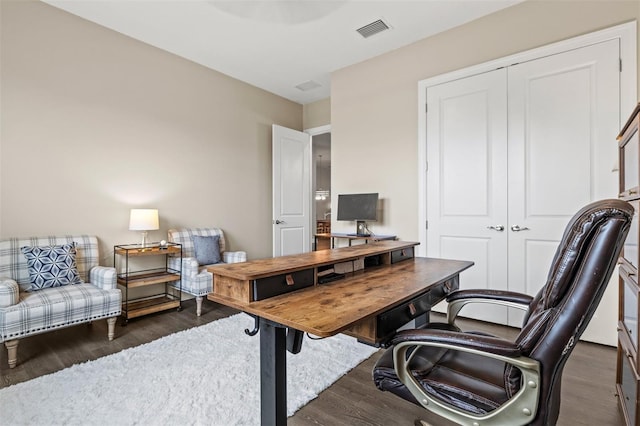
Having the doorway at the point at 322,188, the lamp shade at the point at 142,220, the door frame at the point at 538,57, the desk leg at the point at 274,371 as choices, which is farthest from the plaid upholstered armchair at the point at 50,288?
the doorway at the point at 322,188

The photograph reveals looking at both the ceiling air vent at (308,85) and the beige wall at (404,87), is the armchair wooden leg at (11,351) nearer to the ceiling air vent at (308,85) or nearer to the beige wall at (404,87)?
the beige wall at (404,87)

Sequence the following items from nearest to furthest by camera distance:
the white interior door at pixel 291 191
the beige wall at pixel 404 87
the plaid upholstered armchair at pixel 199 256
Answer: the beige wall at pixel 404 87, the plaid upholstered armchair at pixel 199 256, the white interior door at pixel 291 191

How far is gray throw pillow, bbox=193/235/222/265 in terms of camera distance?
372 cm

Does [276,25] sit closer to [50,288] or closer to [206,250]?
[206,250]

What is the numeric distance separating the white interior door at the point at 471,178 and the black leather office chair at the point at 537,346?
2.17 metres

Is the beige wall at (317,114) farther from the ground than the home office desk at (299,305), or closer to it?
farther from the ground

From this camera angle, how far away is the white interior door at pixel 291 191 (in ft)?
15.9

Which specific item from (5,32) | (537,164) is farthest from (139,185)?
(537,164)

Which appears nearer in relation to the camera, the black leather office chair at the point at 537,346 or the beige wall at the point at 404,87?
the black leather office chair at the point at 537,346

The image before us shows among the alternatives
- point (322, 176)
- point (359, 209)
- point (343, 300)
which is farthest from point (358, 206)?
point (322, 176)

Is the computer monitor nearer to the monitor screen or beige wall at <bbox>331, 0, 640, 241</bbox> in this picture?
the monitor screen

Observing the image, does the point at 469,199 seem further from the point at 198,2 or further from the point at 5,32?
the point at 5,32

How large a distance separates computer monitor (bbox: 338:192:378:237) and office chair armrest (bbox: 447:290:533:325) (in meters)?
2.08

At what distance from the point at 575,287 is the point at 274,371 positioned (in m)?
1.02
